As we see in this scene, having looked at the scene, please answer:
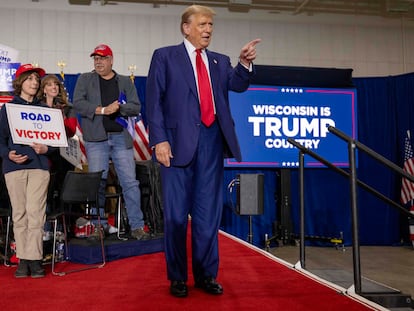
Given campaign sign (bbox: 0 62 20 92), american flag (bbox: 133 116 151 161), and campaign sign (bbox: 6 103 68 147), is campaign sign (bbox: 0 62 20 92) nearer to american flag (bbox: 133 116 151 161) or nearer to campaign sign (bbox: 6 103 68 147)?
campaign sign (bbox: 6 103 68 147)

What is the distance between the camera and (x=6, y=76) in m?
4.70

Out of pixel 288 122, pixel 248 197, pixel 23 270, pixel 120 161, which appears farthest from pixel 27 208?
pixel 288 122

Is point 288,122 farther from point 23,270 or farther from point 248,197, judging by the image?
point 23,270

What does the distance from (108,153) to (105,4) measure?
503cm

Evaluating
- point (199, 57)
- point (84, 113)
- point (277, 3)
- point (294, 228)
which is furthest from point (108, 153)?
point (277, 3)

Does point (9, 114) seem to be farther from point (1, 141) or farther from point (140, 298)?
point (140, 298)

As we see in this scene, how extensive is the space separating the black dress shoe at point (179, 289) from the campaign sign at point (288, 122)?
4765 millimetres

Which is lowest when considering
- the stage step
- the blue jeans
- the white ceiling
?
the stage step

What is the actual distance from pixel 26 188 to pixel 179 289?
4.58 feet

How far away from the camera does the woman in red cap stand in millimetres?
2949

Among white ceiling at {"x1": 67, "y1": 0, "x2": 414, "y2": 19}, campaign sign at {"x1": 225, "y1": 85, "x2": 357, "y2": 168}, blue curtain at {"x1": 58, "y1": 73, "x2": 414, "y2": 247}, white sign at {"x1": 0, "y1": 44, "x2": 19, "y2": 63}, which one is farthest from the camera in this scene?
white ceiling at {"x1": 67, "y1": 0, "x2": 414, "y2": 19}

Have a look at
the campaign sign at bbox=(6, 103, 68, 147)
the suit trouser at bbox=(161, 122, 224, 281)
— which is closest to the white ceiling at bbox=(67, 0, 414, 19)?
the campaign sign at bbox=(6, 103, 68, 147)

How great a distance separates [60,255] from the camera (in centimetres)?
356

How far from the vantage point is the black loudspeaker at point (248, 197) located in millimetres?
6605
